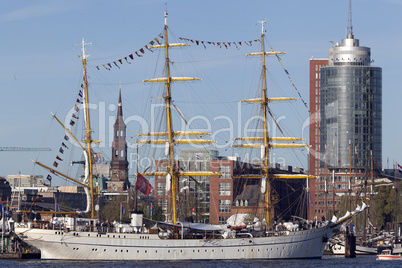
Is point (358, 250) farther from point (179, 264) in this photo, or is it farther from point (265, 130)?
point (179, 264)

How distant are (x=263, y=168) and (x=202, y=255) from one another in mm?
18424

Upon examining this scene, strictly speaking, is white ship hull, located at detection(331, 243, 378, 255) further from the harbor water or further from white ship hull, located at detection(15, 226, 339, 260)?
white ship hull, located at detection(15, 226, 339, 260)

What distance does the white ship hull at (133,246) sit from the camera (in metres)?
99.8

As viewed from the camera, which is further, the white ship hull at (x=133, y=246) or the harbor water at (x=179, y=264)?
the white ship hull at (x=133, y=246)

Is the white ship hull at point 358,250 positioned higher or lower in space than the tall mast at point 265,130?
lower

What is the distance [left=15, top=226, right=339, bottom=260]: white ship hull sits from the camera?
327 feet

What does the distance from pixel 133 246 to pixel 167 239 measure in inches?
154

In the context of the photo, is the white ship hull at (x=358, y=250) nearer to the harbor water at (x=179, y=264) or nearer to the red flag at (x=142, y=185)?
the harbor water at (x=179, y=264)

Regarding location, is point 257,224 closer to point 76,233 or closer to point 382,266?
point 382,266

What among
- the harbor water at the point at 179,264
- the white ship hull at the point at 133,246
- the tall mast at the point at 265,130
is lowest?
the harbor water at the point at 179,264

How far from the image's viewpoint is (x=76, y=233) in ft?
327

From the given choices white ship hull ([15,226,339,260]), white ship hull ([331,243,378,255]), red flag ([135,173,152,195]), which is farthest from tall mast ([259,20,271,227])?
white ship hull ([331,243,378,255])

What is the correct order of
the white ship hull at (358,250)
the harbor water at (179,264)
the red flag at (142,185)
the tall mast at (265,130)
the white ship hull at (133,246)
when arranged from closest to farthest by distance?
the harbor water at (179,264) → the white ship hull at (133,246) → the red flag at (142,185) → the tall mast at (265,130) → the white ship hull at (358,250)

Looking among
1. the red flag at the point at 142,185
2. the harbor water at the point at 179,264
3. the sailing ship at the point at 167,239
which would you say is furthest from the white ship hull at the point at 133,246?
the red flag at the point at 142,185
